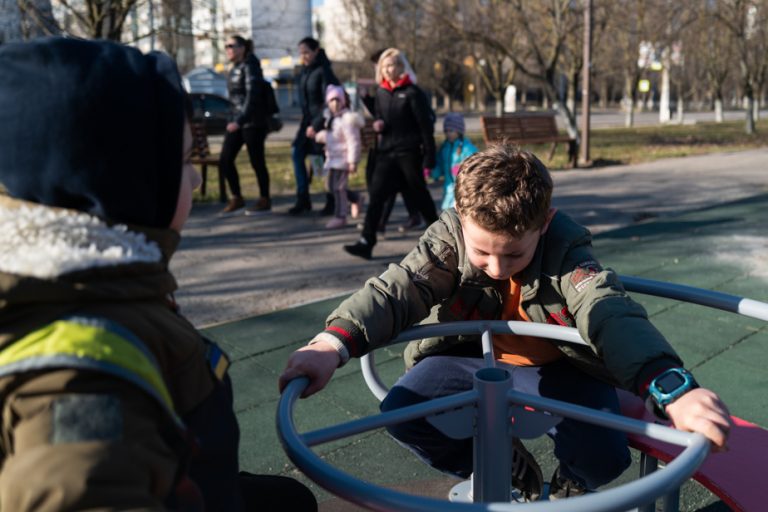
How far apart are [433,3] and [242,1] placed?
361 inches

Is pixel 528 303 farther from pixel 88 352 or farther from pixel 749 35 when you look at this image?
pixel 749 35

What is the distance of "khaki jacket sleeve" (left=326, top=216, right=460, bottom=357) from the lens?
1847 mm

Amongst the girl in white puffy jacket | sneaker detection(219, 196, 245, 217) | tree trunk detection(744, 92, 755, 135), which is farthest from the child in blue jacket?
tree trunk detection(744, 92, 755, 135)

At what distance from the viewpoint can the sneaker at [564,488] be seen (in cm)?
226

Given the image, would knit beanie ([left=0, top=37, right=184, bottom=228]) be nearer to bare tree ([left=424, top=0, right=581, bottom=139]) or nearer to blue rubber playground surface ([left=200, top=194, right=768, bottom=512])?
blue rubber playground surface ([left=200, top=194, right=768, bottom=512])

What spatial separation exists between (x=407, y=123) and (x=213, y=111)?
771 inches

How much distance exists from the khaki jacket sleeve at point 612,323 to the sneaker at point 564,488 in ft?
2.04

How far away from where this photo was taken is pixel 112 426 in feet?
3.21

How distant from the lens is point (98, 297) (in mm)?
1069

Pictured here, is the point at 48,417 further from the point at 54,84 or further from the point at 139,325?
the point at 54,84

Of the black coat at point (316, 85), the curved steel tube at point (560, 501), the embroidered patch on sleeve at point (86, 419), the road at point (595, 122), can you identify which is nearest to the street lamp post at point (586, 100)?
the black coat at point (316, 85)

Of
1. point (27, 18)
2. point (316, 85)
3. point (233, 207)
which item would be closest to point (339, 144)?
point (316, 85)

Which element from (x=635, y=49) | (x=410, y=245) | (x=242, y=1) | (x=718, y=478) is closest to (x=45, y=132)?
(x=718, y=478)

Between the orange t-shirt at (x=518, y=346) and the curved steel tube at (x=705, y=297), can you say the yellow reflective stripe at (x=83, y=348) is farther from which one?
A: the curved steel tube at (x=705, y=297)
